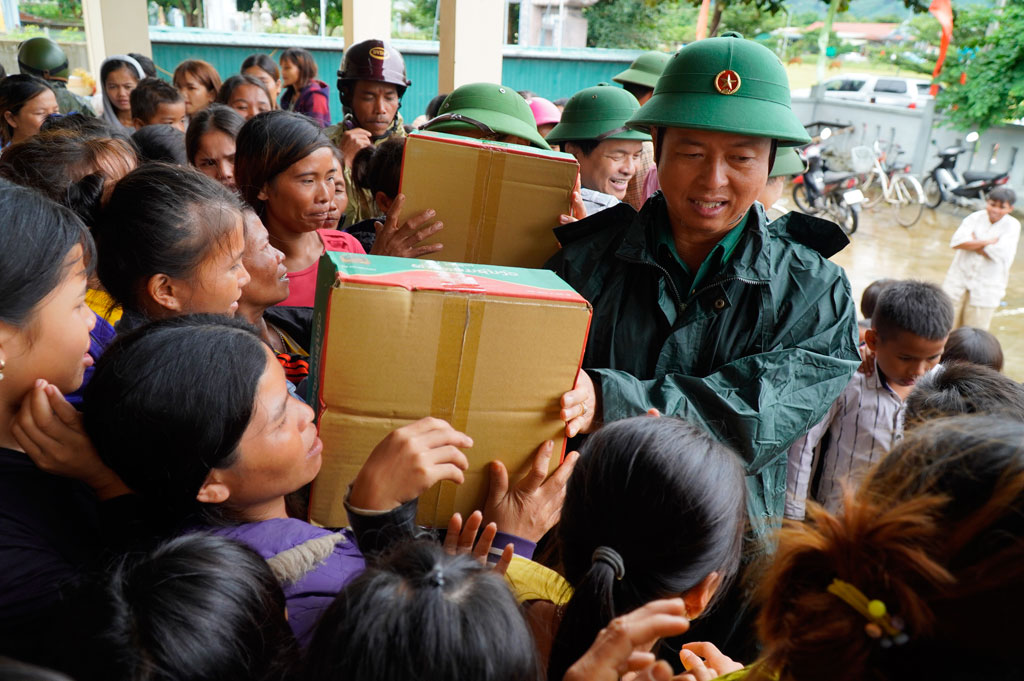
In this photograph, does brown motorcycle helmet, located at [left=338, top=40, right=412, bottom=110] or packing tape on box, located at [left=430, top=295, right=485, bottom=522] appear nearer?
packing tape on box, located at [left=430, top=295, right=485, bottom=522]

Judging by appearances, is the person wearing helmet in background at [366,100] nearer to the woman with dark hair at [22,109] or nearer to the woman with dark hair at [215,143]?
the woman with dark hair at [215,143]

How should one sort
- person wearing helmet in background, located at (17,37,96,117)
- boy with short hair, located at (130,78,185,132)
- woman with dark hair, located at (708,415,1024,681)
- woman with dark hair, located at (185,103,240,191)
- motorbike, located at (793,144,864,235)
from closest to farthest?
woman with dark hair, located at (708,415,1024,681) < woman with dark hair, located at (185,103,240,191) < boy with short hair, located at (130,78,185,132) < person wearing helmet in background, located at (17,37,96,117) < motorbike, located at (793,144,864,235)

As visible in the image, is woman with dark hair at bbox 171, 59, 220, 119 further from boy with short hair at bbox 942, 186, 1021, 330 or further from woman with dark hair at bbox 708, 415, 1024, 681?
woman with dark hair at bbox 708, 415, 1024, 681

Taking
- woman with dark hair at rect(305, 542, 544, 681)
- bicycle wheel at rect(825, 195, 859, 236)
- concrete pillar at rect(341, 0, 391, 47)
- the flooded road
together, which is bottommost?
the flooded road

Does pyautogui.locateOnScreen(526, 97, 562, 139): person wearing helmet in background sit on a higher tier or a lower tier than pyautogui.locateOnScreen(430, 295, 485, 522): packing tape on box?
higher

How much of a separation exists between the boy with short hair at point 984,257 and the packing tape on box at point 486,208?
16.8 ft

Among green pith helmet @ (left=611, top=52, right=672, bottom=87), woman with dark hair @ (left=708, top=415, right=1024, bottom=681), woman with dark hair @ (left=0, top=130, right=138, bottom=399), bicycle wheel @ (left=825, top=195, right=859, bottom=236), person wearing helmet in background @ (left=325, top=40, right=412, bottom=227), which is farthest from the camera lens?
bicycle wheel @ (left=825, top=195, right=859, bottom=236)

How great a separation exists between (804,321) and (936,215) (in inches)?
461

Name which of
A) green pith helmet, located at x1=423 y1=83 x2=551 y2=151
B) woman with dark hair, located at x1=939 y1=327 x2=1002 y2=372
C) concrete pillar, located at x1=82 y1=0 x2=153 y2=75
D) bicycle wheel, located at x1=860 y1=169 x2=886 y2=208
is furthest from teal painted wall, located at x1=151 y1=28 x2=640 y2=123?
woman with dark hair, located at x1=939 y1=327 x2=1002 y2=372

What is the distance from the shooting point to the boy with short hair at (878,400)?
238 cm

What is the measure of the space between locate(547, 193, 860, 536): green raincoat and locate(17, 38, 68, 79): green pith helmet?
6218 mm

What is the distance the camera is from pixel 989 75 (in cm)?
1149

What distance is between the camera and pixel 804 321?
1.58 metres

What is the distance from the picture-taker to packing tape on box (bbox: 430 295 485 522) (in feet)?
3.87
